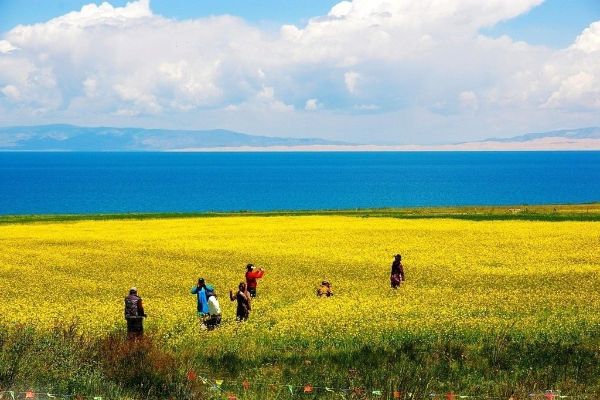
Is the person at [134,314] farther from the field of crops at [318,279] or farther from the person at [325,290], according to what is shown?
the person at [325,290]

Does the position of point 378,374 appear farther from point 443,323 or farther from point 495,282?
point 495,282

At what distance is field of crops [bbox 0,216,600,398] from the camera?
20.4m

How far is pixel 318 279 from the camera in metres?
31.6

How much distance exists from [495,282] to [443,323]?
31.3ft

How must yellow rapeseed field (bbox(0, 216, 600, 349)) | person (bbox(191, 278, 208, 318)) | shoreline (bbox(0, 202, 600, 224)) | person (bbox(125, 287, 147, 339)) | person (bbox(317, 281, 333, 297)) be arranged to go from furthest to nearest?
1. shoreline (bbox(0, 202, 600, 224))
2. person (bbox(317, 281, 333, 297))
3. person (bbox(191, 278, 208, 318))
4. yellow rapeseed field (bbox(0, 216, 600, 349))
5. person (bbox(125, 287, 147, 339))

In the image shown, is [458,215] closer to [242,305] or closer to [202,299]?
[242,305]

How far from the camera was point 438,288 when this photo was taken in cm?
2845

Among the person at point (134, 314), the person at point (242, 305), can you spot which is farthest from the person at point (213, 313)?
the person at point (134, 314)

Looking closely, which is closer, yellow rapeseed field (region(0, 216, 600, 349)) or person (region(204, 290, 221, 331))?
yellow rapeseed field (region(0, 216, 600, 349))

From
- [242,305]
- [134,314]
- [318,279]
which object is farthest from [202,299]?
[318,279]

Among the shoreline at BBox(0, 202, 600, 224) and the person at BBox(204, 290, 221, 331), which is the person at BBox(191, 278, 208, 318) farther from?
the shoreline at BBox(0, 202, 600, 224)

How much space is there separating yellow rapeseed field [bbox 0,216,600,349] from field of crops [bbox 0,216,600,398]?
0.23 feet

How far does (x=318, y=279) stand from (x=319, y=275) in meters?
1.02

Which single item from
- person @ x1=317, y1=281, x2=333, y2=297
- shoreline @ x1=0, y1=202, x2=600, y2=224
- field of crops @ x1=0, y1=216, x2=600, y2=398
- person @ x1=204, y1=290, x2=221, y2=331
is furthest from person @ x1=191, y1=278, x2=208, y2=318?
shoreline @ x1=0, y1=202, x2=600, y2=224
